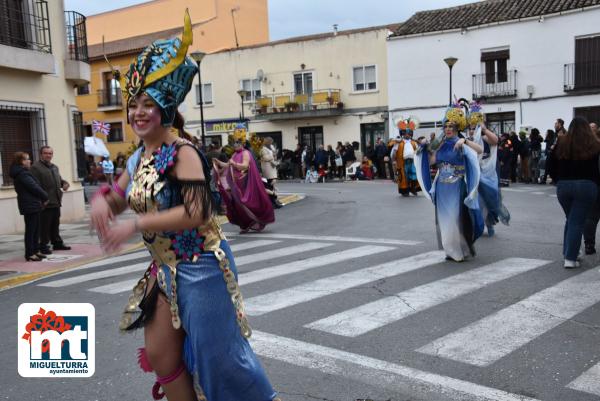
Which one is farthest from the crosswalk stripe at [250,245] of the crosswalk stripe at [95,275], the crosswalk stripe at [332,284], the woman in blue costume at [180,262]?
the woman in blue costume at [180,262]

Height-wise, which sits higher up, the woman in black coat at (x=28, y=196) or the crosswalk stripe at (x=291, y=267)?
the woman in black coat at (x=28, y=196)

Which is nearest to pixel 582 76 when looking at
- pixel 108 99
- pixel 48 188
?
pixel 48 188

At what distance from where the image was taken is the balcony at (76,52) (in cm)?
1603

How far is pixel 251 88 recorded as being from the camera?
126 feet

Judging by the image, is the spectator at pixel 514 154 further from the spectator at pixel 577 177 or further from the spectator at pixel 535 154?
the spectator at pixel 577 177

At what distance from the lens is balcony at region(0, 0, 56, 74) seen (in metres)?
13.7

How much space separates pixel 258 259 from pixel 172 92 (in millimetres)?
6317

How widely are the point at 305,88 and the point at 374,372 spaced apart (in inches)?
1310

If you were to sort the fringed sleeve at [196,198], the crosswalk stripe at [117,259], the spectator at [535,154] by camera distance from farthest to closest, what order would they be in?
the spectator at [535,154] < the crosswalk stripe at [117,259] < the fringed sleeve at [196,198]

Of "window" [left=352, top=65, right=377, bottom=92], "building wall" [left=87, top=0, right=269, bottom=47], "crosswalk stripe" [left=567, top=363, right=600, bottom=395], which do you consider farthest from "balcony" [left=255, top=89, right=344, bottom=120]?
"crosswalk stripe" [left=567, top=363, right=600, bottom=395]

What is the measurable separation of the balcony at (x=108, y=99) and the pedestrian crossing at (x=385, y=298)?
1299 inches

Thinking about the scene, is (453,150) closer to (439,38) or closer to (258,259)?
(258,259)

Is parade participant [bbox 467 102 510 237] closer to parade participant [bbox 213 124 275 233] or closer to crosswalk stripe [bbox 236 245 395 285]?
crosswalk stripe [bbox 236 245 395 285]

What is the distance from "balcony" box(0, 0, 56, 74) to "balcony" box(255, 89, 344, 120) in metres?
21.2
